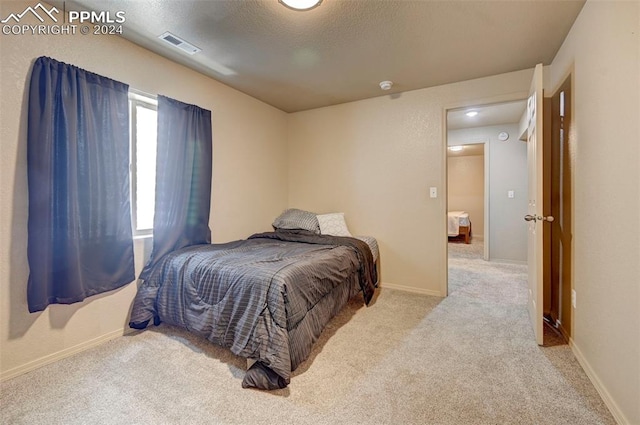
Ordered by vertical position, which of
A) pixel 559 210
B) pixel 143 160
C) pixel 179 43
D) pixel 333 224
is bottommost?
pixel 333 224

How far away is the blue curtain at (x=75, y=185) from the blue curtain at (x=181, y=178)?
272 mm

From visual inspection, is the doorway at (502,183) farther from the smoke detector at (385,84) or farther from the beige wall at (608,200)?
the beige wall at (608,200)

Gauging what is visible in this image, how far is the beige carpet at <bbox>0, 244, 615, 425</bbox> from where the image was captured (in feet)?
4.63

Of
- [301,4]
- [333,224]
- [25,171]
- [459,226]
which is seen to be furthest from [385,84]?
[459,226]

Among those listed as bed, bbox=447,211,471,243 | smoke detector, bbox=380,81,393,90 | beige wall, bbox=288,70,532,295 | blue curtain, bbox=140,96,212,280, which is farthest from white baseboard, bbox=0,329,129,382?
bed, bbox=447,211,471,243

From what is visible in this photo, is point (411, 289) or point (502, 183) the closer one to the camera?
point (411, 289)

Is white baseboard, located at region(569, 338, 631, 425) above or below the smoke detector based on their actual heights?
below

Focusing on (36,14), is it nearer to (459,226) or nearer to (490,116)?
(490,116)

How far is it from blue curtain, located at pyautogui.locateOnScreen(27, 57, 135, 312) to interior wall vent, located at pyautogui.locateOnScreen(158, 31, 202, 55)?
487mm

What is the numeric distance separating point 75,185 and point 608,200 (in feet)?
10.2

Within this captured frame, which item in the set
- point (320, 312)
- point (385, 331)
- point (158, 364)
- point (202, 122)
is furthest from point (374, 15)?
point (158, 364)

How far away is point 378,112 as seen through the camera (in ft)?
11.4

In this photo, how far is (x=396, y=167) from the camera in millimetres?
3406

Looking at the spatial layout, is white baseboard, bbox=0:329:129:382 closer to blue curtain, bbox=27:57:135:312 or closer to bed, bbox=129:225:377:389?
bed, bbox=129:225:377:389
